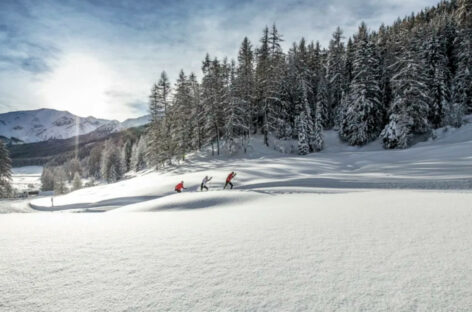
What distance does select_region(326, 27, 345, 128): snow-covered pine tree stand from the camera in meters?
50.9

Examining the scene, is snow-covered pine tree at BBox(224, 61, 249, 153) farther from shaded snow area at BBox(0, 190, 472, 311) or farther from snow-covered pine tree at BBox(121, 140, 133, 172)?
snow-covered pine tree at BBox(121, 140, 133, 172)

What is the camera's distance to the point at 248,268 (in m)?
3.04

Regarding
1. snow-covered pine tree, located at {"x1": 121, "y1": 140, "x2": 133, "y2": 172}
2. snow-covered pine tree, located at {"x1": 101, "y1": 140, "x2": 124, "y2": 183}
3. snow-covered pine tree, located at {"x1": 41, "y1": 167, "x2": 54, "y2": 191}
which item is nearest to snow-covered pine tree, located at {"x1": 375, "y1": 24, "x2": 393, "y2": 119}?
snow-covered pine tree, located at {"x1": 121, "y1": 140, "x2": 133, "y2": 172}

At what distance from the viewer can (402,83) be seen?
34.8 m

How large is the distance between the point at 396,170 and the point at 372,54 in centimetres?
3009

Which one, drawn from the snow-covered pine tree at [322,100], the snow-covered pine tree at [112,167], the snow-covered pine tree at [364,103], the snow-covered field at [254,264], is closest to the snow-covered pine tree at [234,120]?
the snow-covered pine tree at [322,100]

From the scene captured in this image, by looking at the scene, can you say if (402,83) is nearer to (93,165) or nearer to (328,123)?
(328,123)

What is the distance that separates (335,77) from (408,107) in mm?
20014

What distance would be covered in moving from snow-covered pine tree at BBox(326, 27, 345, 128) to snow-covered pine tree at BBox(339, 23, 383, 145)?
9210 mm

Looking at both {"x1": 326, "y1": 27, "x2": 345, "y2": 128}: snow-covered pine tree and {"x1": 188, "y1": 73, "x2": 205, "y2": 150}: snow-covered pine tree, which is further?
{"x1": 326, "y1": 27, "x2": 345, "y2": 128}: snow-covered pine tree

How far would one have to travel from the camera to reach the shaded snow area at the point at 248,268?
91.0 inches

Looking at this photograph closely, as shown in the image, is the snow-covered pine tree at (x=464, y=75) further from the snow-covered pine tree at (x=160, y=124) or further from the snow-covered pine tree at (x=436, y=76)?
the snow-covered pine tree at (x=160, y=124)

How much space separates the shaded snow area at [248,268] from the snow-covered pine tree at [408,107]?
33.1m

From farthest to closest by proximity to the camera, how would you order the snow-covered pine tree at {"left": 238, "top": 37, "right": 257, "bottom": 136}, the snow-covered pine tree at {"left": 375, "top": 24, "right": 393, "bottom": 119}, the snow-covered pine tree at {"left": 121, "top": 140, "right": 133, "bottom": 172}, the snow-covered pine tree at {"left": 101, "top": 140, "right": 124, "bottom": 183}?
the snow-covered pine tree at {"left": 121, "top": 140, "right": 133, "bottom": 172} < the snow-covered pine tree at {"left": 101, "top": 140, "right": 124, "bottom": 183} < the snow-covered pine tree at {"left": 238, "top": 37, "right": 257, "bottom": 136} < the snow-covered pine tree at {"left": 375, "top": 24, "right": 393, "bottom": 119}
